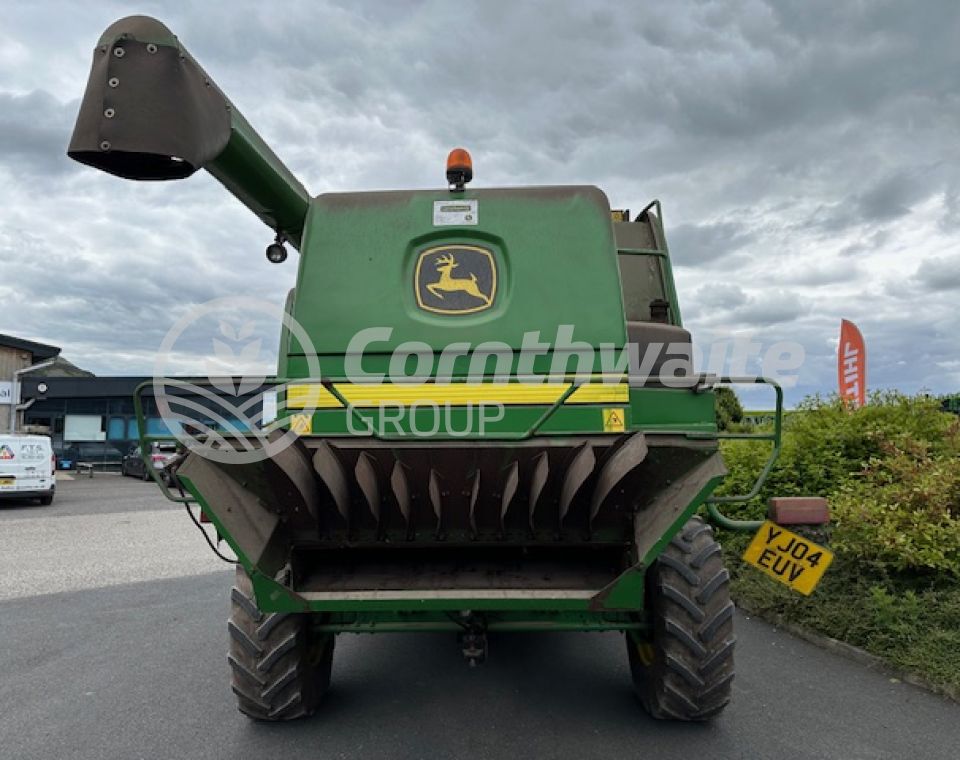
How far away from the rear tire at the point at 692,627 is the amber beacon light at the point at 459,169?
2383mm

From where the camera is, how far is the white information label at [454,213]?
163 inches

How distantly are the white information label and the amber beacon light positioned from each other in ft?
0.37

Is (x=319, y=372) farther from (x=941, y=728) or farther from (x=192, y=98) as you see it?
(x=941, y=728)

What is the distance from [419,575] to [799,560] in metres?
1.85

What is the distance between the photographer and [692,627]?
329 cm

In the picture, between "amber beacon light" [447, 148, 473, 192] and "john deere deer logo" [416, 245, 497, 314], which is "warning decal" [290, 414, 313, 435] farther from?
"amber beacon light" [447, 148, 473, 192]

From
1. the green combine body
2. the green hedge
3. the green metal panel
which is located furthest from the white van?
the green hedge

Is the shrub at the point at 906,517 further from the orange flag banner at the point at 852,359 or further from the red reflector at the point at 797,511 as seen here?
the orange flag banner at the point at 852,359

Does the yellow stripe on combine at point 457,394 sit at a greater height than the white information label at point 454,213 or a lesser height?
lesser

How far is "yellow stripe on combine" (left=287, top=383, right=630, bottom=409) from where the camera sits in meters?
3.64

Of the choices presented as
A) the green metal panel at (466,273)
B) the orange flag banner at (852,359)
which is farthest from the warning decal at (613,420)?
the orange flag banner at (852,359)

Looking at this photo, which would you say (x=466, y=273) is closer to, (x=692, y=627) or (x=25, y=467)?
(x=692, y=627)

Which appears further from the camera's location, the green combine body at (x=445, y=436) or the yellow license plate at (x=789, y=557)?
the yellow license plate at (x=789, y=557)

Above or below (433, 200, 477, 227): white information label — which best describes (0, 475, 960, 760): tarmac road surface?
below
